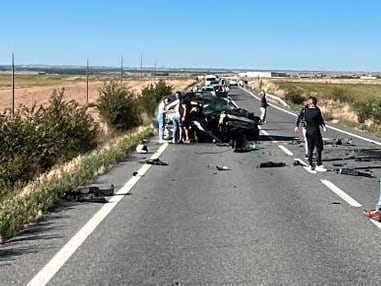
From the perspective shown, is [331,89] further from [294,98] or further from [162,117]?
[162,117]

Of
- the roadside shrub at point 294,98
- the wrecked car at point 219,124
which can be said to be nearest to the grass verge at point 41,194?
the wrecked car at point 219,124

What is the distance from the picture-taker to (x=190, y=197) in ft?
35.1

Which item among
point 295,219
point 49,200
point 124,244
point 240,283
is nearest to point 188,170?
point 49,200

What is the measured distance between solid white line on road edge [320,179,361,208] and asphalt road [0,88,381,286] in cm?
2

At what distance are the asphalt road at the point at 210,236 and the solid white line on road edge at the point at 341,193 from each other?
0.02m

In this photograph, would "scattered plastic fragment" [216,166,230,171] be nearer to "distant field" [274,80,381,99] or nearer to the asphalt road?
the asphalt road

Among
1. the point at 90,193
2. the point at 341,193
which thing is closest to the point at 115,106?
the point at 90,193

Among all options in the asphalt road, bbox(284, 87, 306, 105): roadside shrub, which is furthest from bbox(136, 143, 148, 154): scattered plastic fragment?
bbox(284, 87, 306, 105): roadside shrub

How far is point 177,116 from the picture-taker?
22109mm

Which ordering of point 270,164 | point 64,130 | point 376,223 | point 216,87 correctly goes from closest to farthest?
1. point 376,223
2. point 270,164
3. point 64,130
4. point 216,87

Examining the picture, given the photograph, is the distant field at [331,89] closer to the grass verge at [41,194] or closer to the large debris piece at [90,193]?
the grass verge at [41,194]

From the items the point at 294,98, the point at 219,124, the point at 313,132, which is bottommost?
the point at 294,98

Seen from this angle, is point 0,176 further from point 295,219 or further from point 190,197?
point 295,219

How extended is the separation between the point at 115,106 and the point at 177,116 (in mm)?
9656
